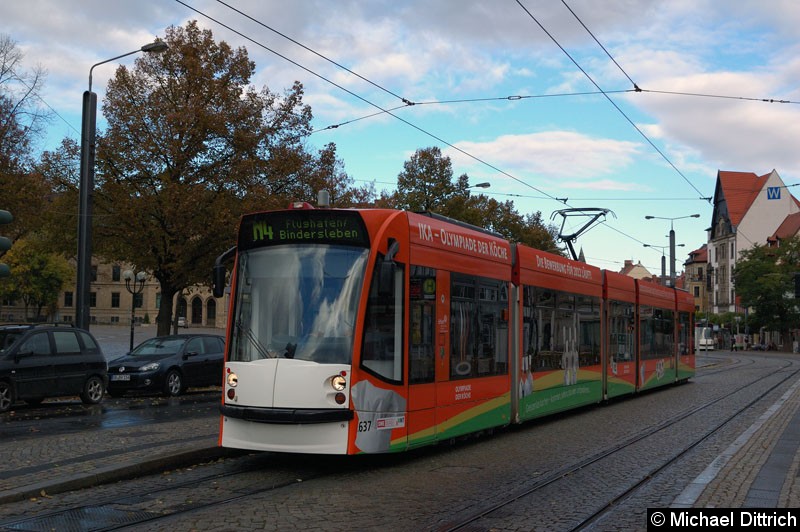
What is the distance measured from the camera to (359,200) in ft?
139

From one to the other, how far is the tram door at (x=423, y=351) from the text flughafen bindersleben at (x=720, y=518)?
377 centimetres

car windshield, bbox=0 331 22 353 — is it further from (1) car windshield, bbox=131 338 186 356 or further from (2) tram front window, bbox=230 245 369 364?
(2) tram front window, bbox=230 245 369 364

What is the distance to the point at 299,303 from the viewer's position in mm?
9617

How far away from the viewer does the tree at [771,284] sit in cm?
8144

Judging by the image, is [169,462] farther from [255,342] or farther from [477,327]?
[477,327]

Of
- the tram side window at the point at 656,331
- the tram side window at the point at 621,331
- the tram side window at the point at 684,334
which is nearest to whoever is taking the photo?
the tram side window at the point at 621,331

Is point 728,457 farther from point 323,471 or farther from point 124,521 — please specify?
point 124,521

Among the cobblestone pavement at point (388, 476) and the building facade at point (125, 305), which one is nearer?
the cobblestone pavement at point (388, 476)

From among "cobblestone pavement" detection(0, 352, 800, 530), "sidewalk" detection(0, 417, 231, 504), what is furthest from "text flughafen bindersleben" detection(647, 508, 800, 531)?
"sidewalk" detection(0, 417, 231, 504)

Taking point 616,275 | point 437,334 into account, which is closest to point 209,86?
point 616,275

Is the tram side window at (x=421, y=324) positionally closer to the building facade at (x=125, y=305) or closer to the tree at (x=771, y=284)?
the tree at (x=771, y=284)

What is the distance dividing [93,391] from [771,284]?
75100 mm

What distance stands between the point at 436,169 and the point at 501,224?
6147 mm

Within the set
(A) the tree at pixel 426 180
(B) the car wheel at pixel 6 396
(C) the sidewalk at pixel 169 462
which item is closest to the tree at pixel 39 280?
(A) the tree at pixel 426 180
